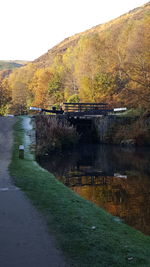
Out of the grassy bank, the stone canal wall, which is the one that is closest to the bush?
the stone canal wall

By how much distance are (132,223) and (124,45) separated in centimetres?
4844

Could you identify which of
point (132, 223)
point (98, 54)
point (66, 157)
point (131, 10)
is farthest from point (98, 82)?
point (131, 10)

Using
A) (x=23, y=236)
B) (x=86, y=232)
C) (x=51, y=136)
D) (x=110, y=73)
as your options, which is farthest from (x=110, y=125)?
(x=23, y=236)

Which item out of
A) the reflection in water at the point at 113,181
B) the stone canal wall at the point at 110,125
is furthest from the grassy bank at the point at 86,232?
the stone canal wall at the point at 110,125

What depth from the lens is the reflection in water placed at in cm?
891

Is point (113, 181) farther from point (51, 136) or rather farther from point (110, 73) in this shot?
point (110, 73)

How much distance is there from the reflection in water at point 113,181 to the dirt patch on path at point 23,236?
2570 mm

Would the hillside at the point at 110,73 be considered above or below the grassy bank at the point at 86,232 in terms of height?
above

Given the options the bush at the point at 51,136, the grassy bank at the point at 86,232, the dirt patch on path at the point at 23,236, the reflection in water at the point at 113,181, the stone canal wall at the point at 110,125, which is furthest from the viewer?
the stone canal wall at the point at 110,125

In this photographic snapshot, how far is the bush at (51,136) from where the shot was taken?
20.7 meters

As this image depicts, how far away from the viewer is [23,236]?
5230mm

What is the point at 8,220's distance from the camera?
19.7ft

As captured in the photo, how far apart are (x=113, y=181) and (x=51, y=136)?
10234 millimetres

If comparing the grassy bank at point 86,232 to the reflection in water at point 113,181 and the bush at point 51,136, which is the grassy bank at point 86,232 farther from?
the bush at point 51,136
